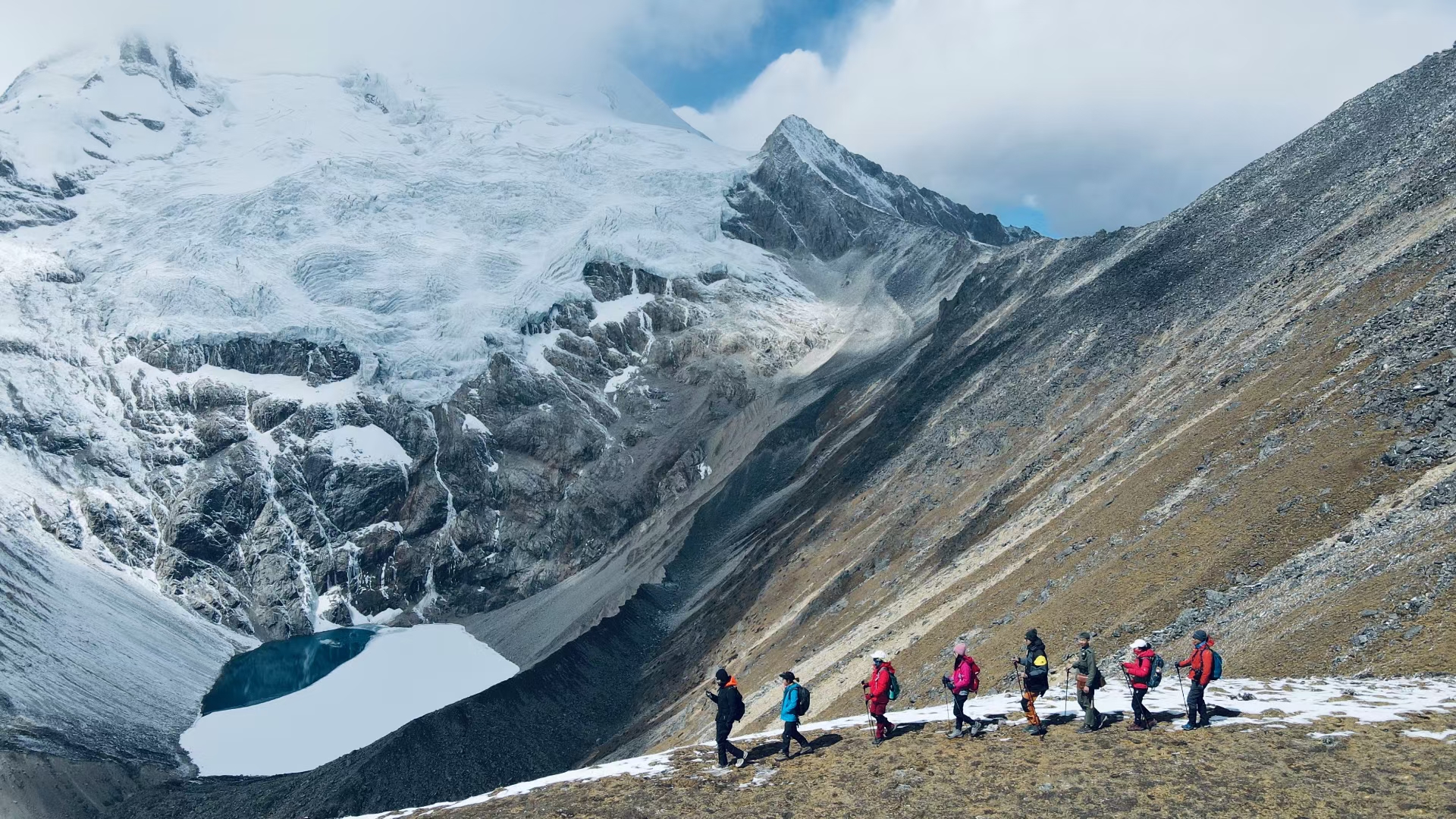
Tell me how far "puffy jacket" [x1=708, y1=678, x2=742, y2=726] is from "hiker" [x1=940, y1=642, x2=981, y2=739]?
4998 millimetres

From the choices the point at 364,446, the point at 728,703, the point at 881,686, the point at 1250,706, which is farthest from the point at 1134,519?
the point at 364,446

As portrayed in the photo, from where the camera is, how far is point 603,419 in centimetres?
18100

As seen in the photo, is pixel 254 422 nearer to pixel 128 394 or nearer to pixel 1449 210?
pixel 128 394

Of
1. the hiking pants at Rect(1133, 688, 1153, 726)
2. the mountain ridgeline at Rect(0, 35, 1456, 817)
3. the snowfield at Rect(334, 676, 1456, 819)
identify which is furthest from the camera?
the mountain ridgeline at Rect(0, 35, 1456, 817)

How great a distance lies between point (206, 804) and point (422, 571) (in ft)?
290

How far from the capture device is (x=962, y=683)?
20.8 m

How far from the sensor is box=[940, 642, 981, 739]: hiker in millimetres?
20797

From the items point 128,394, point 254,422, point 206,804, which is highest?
point 128,394

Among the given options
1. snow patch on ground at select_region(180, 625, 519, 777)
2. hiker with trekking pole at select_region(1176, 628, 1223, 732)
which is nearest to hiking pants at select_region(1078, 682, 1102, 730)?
hiker with trekking pole at select_region(1176, 628, 1223, 732)

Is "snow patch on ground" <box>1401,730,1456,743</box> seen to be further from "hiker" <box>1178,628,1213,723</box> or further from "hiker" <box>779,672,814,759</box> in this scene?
"hiker" <box>779,672,814,759</box>

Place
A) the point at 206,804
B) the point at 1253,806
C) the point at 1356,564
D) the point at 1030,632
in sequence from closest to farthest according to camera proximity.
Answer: the point at 1253,806
the point at 1030,632
the point at 1356,564
the point at 206,804

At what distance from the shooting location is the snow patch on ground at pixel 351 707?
112938 mm

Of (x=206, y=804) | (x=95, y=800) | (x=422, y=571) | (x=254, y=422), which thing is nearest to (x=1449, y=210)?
(x=206, y=804)

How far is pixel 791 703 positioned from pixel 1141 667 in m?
7.93
